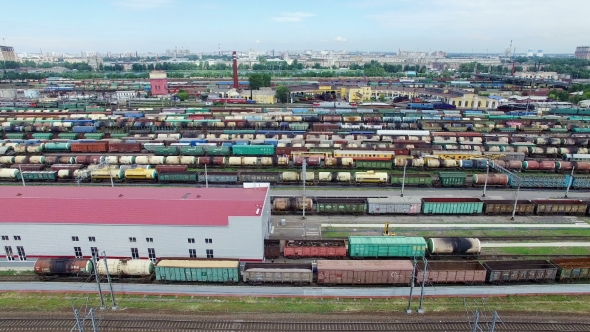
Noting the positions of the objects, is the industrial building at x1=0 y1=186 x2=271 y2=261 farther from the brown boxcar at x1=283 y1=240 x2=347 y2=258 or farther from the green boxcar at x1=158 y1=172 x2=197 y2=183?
the green boxcar at x1=158 y1=172 x2=197 y2=183

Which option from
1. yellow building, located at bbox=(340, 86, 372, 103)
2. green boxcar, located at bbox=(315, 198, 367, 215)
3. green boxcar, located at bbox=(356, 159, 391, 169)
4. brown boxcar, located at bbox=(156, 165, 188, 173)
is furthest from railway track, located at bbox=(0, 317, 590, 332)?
yellow building, located at bbox=(340, 86, 372, 103)

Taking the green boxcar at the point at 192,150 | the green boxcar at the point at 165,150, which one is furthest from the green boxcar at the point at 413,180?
the green boxcar at the point at 165,150

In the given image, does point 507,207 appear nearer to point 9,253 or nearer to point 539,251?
point 539,251

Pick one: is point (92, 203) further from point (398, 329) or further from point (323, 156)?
point (323, 156)

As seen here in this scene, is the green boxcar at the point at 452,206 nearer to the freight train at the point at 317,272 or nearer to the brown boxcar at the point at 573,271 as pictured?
the freight train at the point at 317,272

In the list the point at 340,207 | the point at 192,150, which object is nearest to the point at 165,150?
the point at 192,150

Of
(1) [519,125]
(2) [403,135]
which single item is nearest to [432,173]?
(2) [403,135]
